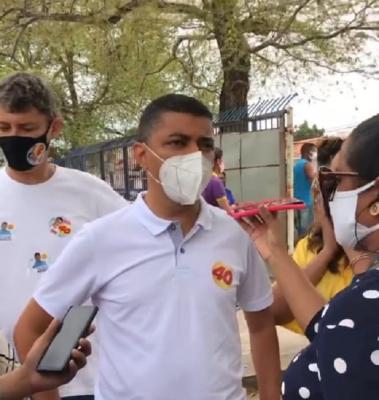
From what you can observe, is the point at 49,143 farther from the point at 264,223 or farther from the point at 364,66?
the point at 364,66

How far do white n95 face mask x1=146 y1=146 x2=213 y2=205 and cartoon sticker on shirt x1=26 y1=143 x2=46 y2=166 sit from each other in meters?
0.60

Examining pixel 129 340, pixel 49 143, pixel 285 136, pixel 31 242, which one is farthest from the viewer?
pixel 285 136

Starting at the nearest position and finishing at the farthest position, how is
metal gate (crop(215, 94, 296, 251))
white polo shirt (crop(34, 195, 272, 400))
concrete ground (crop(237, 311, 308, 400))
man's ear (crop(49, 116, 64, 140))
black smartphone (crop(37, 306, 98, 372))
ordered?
black smartphone (crop(37, 306, 98, 372)) < white polo shirt (crop(34, 195, 272, 400)) < man's ear (crop(49, 116, 64, 140)) < concrete ground (crop(237, 311, 308, 400)) < metal gate (crop(215, 94, 296, 251))

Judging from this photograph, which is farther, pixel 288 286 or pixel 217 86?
pixel 217 86

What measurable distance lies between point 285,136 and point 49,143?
5.63 meters

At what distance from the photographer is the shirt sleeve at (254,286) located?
7.43 feet

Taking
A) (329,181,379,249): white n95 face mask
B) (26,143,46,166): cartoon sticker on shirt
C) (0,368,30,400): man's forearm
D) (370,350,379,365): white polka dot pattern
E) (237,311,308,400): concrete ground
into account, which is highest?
(26,143,46,166): cartoon sticker on shirt

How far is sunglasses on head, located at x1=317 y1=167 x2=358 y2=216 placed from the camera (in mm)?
1886

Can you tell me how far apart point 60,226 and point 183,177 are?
0.67m

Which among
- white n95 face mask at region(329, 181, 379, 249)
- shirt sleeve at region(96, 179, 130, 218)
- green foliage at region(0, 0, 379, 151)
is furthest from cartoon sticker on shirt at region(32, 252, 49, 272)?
green foliage at region(0, 0, 379, 151)

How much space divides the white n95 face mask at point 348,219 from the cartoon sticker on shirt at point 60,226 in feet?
3.57

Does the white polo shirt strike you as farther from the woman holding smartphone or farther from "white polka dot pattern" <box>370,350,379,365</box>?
"white polka dot pattern" <box>370,350,379,365</box>

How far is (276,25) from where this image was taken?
10508mm

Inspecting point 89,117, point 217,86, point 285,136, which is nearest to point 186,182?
point 285,136
